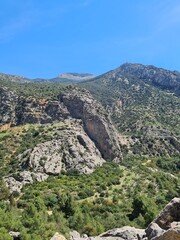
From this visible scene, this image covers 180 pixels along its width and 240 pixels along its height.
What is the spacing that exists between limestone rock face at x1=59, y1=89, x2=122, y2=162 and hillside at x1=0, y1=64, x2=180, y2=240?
14.5 inches

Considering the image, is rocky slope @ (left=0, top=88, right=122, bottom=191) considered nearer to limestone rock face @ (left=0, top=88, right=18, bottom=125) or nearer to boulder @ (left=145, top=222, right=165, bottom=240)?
limestone rock face @ (left=0, top=88, right=18, bottom=125)

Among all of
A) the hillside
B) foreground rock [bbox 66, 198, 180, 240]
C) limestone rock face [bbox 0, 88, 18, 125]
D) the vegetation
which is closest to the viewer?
foreground rock [bbox 66, 198, 180, 240]

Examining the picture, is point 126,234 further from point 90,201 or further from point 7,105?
point 7,105

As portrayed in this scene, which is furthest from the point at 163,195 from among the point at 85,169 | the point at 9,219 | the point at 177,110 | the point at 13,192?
the point at 177,110

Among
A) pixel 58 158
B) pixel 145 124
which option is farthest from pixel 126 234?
pixel 145 124

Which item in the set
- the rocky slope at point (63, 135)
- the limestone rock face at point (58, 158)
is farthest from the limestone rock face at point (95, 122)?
the limestone rock face at point (58, 158)

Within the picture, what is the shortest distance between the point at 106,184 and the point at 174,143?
6809cm

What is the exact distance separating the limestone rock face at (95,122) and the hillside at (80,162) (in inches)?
14.5

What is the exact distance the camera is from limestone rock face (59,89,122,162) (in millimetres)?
131750

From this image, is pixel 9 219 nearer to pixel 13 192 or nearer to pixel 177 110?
pixel 13 192

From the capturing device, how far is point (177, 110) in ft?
641

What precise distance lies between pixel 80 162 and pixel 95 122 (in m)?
26.3

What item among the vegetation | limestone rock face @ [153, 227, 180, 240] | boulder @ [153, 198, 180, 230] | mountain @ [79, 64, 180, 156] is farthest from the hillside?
limestone rock face @ [153, 227, 180, 240]

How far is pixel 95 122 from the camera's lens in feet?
445
